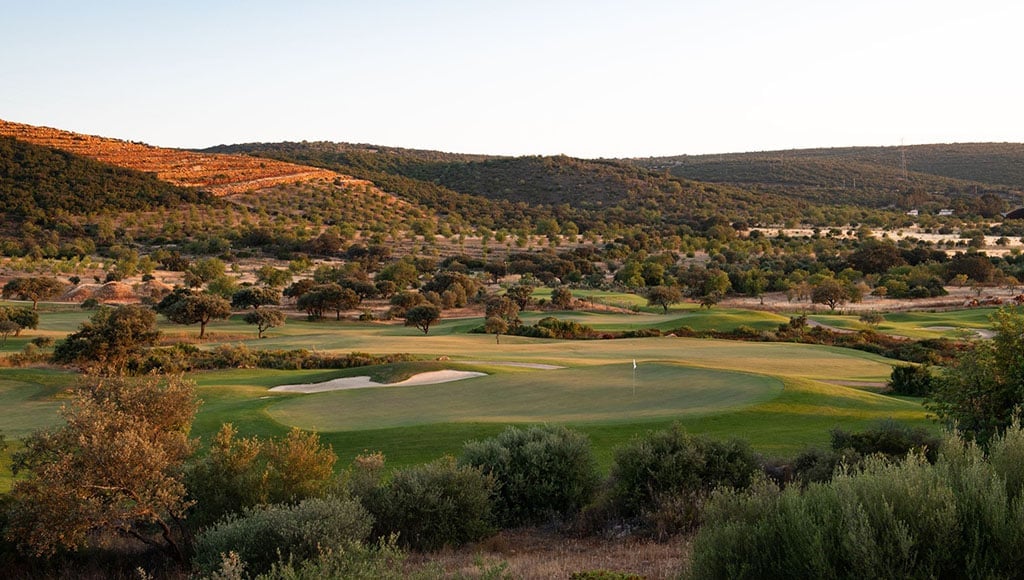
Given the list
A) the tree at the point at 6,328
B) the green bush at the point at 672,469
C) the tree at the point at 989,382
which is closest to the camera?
the tree at the point at 989,382

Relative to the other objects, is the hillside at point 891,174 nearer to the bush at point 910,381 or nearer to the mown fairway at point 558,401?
the mown fairway at point 558,401

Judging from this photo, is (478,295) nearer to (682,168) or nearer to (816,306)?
(816,306)

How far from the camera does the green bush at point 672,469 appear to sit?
1205 cm

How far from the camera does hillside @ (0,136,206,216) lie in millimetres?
79075

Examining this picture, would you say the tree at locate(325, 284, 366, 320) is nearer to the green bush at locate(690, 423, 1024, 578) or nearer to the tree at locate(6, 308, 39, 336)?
the tree at locate(6, 308, 39, 336)

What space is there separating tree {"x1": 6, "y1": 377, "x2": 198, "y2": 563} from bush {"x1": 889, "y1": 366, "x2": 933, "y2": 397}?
69.9ft

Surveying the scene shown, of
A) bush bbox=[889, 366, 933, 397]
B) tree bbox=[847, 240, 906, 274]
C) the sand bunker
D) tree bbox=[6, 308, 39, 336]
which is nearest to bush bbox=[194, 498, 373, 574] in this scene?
the sand bunker

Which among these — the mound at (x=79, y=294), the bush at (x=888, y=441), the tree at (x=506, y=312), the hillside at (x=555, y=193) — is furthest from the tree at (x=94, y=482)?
the hillside at (x=555, y=193)

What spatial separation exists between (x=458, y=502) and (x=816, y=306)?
54.5 m

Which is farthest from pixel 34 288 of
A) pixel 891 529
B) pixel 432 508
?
pixel 891 529

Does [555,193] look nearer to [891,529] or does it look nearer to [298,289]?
[298,289]

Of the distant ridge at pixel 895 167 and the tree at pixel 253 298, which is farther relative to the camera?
the distant ridge at pixel 895 167

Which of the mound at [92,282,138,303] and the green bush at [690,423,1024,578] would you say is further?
the mound at [92,282,138,303]

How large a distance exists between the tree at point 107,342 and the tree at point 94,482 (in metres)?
20.9
